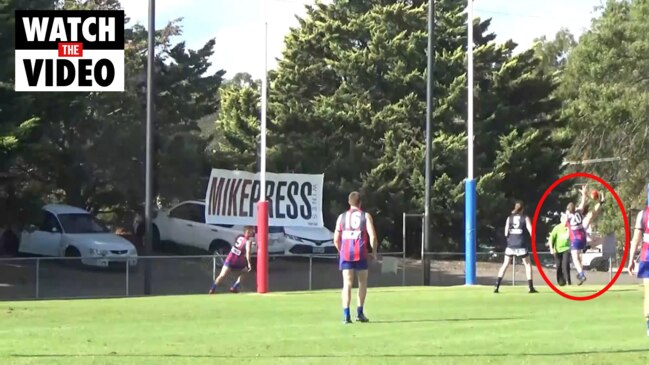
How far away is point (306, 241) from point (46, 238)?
8359mm

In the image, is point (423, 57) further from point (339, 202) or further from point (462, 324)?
point (462, 324)

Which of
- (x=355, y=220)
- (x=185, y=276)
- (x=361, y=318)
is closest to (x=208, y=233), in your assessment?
(x=185, y=276)

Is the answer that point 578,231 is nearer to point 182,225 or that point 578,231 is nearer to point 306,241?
point 306,241

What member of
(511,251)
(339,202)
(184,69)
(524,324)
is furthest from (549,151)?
(524,324)

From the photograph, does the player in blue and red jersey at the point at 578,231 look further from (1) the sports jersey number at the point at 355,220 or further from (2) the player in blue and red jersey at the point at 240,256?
(1) the sports jersey number at the point at 355,220

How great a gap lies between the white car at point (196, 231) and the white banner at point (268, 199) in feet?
5.86

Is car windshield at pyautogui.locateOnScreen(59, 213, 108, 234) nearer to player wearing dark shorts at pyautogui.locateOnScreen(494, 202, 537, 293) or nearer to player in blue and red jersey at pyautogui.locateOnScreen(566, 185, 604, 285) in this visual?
player wearing dark shorts at pyautogui.locateOnScreen(494, 202, 537, 293)

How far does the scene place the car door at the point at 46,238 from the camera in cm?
3481

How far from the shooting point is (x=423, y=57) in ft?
147

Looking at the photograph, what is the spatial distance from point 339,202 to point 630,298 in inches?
824

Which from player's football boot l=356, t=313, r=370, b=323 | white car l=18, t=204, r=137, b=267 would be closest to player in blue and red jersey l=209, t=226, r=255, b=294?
white car l=18, t=204, r=137, b=267

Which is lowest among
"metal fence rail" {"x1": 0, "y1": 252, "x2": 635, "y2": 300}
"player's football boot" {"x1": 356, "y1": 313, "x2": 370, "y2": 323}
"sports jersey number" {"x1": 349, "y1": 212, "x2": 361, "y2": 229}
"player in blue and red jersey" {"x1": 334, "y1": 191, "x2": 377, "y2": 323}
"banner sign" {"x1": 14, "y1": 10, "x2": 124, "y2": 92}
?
"metal fence rail" {"x1": 0, "y1": 252, "x2": 635, "y2": 300}

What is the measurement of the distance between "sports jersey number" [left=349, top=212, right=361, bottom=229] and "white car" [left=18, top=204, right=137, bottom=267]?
17139 mm

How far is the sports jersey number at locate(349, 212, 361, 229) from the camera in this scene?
17.2 metres
